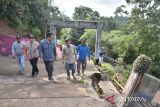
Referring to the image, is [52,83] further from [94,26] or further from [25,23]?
[25,23]

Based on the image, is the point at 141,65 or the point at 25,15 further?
the point at 25,15

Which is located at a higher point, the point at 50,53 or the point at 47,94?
the point at 50,53

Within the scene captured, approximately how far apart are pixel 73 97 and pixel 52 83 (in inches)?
77.9

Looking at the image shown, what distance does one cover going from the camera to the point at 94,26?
70.8 ft

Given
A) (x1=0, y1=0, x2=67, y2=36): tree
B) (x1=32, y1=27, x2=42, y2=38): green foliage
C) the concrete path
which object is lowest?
the concrete path

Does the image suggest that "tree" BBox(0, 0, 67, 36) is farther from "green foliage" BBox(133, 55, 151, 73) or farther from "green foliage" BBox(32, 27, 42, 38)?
"green foliage" BBox(133, 55, 151, 73)

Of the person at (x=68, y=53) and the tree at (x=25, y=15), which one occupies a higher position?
the tree at (x=25, y=15)

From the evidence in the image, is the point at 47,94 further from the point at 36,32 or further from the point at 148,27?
the point at 36,32

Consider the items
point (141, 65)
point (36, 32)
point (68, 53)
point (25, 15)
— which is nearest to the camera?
point (141, 65)

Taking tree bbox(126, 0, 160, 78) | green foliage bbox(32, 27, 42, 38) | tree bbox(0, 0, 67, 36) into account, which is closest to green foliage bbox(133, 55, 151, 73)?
tree bbox(126, 0, 160, 78)

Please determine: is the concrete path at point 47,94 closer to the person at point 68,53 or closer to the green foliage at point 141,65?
the person at point 68,53

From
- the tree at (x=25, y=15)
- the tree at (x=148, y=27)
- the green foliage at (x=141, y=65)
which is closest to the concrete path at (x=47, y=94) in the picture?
the green foliage at (x=141, y=65)

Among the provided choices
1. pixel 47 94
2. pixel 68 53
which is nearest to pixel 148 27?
pixel 68 53

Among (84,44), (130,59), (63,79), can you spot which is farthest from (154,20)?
(63,79)
